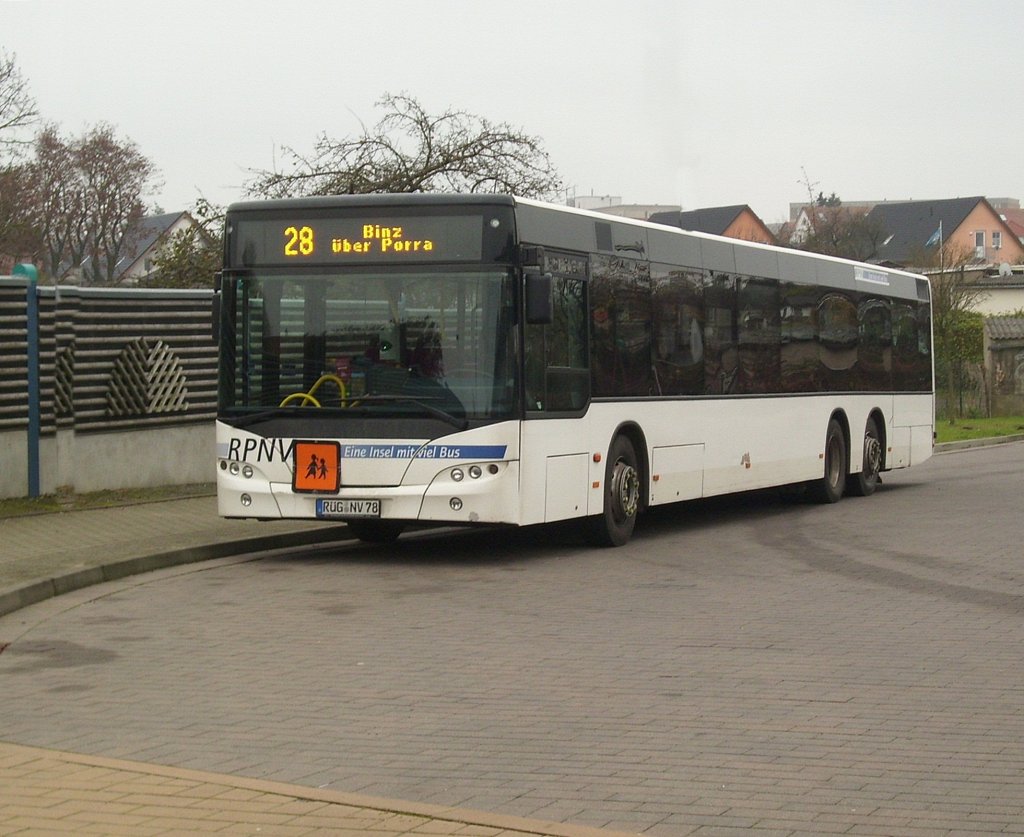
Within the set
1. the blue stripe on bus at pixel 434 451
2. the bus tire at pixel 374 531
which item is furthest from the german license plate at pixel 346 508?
the bus tire at pixel 374 531

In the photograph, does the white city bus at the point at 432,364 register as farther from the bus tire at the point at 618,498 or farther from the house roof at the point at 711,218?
the house roof at the point at 711,218

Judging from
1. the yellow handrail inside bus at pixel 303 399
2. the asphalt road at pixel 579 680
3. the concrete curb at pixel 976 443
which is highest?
the yellow handrail inside bus at pixel 303 399

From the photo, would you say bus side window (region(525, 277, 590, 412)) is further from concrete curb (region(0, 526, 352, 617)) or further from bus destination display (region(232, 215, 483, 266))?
concrete curb (region(0, 526, 352, 617))

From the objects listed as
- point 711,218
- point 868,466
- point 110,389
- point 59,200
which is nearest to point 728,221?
point 711,218

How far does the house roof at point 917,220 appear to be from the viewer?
11412cm

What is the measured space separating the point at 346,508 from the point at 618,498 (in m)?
2.80

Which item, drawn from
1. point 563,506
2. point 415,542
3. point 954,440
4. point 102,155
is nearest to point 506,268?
point 563,506

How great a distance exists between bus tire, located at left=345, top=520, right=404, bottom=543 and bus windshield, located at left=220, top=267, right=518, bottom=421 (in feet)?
7.07

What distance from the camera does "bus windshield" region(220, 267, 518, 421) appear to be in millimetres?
13461

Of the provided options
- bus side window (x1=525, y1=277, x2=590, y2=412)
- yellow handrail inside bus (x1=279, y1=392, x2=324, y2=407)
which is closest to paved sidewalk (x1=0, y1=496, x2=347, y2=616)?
yellow handrail inside bus (x1=279, y1=392, x2=324, y2=407)

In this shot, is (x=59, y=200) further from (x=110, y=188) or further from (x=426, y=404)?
(x=426, y=404)

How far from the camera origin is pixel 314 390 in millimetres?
13766

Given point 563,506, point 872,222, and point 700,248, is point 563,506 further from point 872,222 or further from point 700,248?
point 872,222

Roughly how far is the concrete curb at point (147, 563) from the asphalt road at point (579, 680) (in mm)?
195
